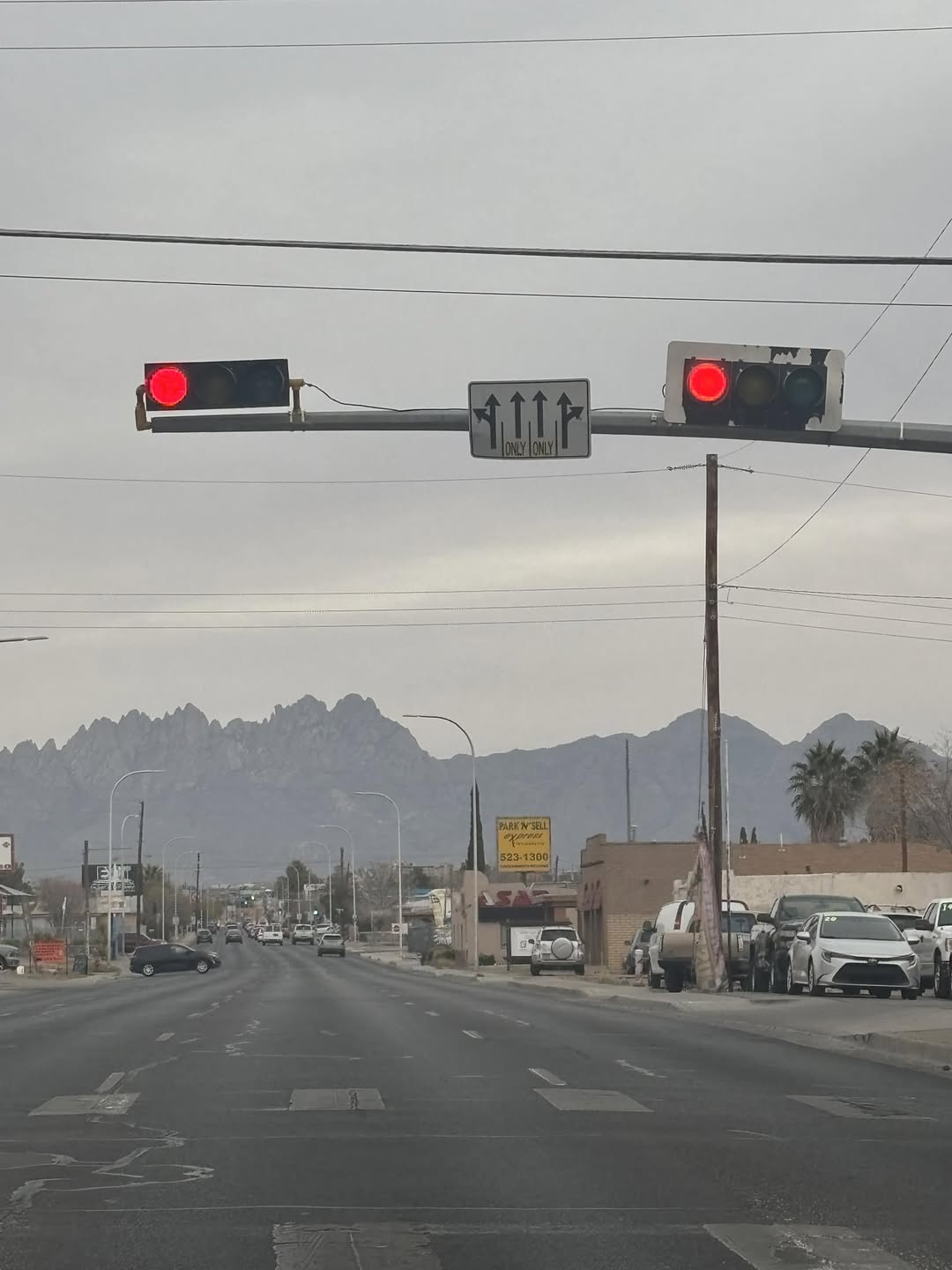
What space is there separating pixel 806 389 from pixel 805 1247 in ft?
33.5

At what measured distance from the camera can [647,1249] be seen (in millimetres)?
8664

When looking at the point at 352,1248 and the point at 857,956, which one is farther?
the point at 857,956

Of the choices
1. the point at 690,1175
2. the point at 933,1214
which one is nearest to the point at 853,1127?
the point at 690,1175

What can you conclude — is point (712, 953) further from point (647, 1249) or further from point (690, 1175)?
point (647, 1249)

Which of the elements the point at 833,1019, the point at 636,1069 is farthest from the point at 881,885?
the point at 636,1069

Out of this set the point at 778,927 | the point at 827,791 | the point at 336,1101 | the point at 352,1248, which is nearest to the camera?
the point at 352,1248

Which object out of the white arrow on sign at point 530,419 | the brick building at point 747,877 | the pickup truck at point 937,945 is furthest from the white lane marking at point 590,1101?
the brick building at point 747,877

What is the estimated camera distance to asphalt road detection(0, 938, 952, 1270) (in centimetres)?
881

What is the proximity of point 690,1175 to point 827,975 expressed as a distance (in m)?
23.4

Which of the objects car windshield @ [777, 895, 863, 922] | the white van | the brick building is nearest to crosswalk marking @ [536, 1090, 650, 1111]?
car windshield @ [777, 895, 863, 922]

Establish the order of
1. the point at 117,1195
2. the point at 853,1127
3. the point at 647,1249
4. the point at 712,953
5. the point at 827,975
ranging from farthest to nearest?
the point at 712,953 < the point at 827,975 < the point at 853,1127 < the point at 117,1195 < the point at 647,1249

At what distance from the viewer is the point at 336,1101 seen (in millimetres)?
15484

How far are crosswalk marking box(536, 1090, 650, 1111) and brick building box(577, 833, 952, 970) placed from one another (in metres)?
48.7

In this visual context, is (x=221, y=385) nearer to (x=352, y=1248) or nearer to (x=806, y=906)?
(x=352, y=1248)
